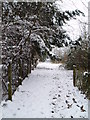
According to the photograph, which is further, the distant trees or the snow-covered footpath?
the distant trees

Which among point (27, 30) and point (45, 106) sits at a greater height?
point (27, 30)

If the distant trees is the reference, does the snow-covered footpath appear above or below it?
below

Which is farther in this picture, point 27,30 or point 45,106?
point 27,30

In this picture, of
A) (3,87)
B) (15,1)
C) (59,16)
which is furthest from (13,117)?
(59,16)

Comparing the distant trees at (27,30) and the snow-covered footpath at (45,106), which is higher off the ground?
the distant trees at (27,30)

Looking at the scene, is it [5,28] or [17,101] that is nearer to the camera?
[17,101]

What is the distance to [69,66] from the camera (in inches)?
985

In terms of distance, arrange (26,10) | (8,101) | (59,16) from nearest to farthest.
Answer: (8,101)
(26,10)
(59,16)

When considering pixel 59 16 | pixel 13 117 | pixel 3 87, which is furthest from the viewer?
pixel 59 16

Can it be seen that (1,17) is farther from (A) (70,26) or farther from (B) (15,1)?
(A) (70,26)

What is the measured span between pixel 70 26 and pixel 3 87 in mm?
6248

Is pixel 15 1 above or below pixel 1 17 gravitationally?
above

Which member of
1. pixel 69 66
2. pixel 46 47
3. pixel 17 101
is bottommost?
pixel 69 66

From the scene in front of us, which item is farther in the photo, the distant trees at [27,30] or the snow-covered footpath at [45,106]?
the distant trees at [27,30]
